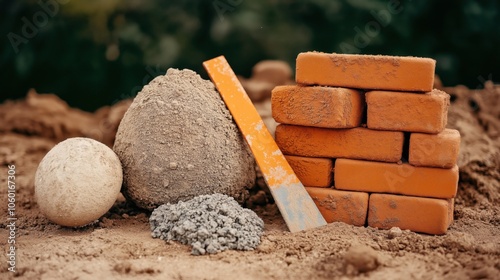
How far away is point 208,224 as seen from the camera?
3580mm

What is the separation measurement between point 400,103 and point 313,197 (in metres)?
0.85

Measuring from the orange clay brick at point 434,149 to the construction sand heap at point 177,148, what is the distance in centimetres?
116

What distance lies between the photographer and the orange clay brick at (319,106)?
12.5ft

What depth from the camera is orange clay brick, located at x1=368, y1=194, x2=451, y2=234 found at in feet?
12.4

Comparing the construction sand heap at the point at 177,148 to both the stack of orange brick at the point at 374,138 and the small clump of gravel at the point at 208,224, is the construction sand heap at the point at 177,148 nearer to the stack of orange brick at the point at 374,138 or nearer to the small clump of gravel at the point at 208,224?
the small clump of gravel at the point at 208,224

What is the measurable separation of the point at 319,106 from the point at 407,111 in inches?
21.9

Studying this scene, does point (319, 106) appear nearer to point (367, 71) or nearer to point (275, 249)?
point (367, 71)

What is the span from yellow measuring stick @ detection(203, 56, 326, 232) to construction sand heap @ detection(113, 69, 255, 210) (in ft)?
0.36

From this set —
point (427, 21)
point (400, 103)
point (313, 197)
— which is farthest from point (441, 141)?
point (427, 21)

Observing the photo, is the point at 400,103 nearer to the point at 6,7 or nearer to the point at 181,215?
the point at 181,215

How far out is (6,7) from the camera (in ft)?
22.3

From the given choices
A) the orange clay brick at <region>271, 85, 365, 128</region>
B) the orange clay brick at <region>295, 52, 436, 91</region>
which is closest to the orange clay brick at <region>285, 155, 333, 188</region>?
the orange clay brick at <region>271, 85, 365, 128</region>

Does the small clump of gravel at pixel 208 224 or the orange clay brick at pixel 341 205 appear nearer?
the small clump of gravel at pixel 208 224

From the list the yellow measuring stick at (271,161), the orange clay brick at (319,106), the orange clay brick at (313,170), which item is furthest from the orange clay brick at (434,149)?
the yellow measuring stick at (271,161)
